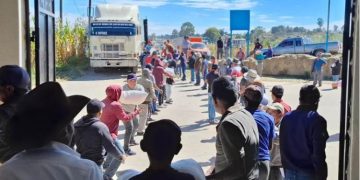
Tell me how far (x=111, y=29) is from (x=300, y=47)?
44.2 feet

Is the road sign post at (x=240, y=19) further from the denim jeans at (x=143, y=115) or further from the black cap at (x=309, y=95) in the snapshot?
the black cap at (x=309, y=95)

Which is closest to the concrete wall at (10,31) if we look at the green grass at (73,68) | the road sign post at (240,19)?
the green grass at (73,68)

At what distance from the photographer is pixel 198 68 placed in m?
18.4

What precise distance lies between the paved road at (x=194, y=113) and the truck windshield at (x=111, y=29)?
6.51 feet

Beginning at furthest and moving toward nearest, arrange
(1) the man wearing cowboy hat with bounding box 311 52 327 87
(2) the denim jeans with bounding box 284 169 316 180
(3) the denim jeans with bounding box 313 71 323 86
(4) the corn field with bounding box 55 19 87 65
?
(4) the corn field with bounding box 55 19 87 65 → (3) the denim jeans with bounding box 313 71 323 86 → (1) the man wearing cowboy hat with bounding box 311 52 327 87 → (2) the denim jeans with bounding box 284 169 316 180

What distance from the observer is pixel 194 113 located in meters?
12.5

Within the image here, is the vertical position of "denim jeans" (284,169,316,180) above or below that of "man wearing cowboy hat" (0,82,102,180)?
below

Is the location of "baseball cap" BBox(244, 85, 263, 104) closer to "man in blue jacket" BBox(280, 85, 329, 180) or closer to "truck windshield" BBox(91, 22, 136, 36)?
"man in blue jacket" BBox(280, 85, 329, 180)

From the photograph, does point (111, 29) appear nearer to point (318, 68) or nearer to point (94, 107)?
point (318, 68)

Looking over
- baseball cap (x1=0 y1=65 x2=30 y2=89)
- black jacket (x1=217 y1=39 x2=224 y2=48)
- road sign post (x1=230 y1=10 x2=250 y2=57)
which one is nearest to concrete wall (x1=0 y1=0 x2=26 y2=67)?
baseball cap (x1=0 y1=65 x2=30 y2=89)

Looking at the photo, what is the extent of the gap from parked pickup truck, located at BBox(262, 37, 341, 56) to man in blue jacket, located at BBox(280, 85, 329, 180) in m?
24.9

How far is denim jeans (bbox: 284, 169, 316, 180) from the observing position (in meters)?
3.82

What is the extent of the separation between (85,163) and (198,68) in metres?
16.4

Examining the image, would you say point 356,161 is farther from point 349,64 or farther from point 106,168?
point 106,168
